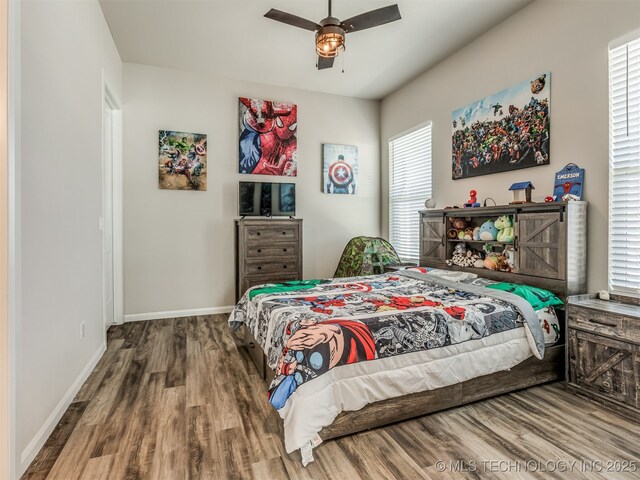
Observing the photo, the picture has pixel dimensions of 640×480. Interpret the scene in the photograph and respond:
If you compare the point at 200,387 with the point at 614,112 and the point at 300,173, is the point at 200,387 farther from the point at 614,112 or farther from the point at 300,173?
the point at 614,112

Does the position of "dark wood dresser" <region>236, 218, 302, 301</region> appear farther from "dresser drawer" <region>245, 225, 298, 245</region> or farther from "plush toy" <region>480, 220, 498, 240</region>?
"plush toy" <region>480, 220, 498, 240</region>

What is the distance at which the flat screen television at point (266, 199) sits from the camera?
4.64 metres

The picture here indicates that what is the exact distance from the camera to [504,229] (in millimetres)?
3287

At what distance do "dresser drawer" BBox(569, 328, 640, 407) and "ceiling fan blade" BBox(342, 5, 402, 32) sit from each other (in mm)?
2640

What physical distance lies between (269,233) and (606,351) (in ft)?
11.5

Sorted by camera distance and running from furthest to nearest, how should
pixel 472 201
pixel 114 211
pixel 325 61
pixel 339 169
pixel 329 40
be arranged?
pixel 339 169, pixel 114 211, pixel 472 201, pixel 325 61, pixel 329 40

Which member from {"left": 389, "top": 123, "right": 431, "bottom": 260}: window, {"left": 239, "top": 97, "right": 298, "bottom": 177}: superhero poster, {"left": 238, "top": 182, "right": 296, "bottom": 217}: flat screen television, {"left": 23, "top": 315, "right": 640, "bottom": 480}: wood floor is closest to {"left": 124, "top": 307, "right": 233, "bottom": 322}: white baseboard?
{"left": 238, "top": 182, "right": 296, "bottom": 217}: flat screen television

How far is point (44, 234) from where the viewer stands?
1.98 metres

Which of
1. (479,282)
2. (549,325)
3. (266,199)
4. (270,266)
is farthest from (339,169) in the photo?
(549,325)

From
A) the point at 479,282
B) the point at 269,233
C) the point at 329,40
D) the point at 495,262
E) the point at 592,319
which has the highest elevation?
the point at 329,40

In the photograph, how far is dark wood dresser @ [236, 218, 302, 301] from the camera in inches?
175

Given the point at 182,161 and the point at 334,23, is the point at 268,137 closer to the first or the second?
the point at 182,161

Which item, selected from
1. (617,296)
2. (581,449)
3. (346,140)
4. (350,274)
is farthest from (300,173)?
(581,449)

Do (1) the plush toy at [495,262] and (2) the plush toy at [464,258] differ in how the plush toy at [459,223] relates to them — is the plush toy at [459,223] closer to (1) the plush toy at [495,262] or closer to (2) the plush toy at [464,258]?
(2) the plush toy at [464,258]
